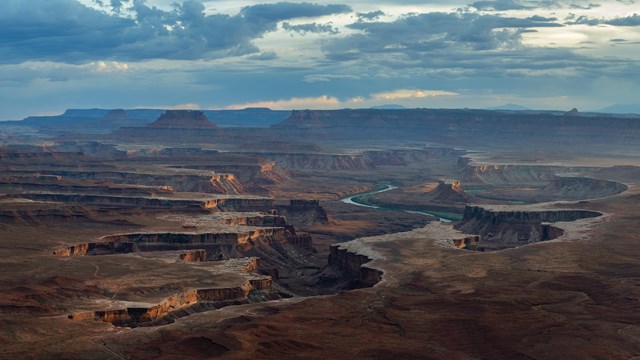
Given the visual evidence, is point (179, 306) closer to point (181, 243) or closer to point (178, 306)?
point (178, 306)

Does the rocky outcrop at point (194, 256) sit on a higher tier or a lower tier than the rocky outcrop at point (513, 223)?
higher

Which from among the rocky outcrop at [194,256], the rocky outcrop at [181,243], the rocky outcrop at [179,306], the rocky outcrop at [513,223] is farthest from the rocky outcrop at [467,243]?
the rocky outcrop at [179,306]

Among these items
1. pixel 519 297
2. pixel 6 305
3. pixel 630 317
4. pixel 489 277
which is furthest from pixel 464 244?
pixel 6 305

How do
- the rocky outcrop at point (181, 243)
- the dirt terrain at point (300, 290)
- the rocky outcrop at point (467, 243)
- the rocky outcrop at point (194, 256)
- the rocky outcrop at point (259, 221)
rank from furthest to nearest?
the rocky outcrop at point (259, 221) → the rocky outcrop at point (467, 243) → the rocky outcrop at point (181, 243) → the rocky outcrop at point (194, 256) → the dirt terrain at point (300, 290)

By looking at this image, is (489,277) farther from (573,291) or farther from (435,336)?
(435,336)

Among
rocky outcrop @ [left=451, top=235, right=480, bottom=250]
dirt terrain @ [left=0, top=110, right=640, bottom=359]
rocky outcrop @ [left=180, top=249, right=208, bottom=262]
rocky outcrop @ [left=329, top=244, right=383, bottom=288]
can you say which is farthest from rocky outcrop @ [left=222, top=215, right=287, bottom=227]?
rocky outcrop @ [left=451, top=235, right=480, bottom=250]

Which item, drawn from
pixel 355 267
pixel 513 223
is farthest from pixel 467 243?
pixel 513 223

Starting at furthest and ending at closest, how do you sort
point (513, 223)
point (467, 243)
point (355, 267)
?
1. point (513, 223)
2. point (467, 243)
3. point (355, 267)

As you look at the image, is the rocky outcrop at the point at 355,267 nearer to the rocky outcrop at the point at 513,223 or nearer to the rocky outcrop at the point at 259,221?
the rocky outcrop at the point at 259,221

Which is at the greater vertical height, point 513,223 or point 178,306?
point 178,306
